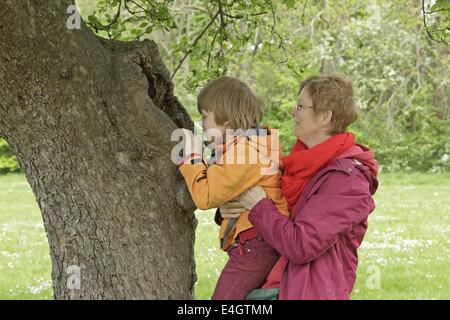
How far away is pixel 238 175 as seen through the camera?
2951 mm

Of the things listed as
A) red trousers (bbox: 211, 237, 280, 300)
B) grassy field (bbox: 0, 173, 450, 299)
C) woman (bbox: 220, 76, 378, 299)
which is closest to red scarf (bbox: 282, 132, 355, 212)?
woman (bbox: 220, 76, 378, 299)

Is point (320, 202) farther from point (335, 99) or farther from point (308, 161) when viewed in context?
point (335, 99)

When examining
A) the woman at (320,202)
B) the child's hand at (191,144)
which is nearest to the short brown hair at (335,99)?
the woman at (320,202)

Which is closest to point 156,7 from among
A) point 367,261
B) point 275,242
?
point 275,242

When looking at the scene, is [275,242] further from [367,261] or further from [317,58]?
[317,58]

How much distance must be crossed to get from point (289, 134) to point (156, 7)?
13.3 m

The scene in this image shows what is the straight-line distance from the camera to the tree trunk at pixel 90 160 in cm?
315

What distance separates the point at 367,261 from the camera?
820cm

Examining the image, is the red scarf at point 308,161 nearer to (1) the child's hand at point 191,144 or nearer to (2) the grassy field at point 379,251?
(1) the child's hand at point 191,144

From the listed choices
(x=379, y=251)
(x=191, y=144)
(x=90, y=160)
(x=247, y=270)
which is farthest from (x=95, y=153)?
(x=379, y=251)

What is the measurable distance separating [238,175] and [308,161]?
286 millimetres

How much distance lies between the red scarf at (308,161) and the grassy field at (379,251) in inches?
144

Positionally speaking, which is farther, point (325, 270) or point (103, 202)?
point (103, 202)

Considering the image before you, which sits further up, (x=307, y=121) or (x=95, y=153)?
(x=307, y=121)
